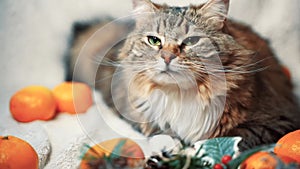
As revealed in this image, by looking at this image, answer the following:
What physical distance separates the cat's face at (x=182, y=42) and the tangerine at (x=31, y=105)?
461mm

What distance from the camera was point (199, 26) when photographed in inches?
55.3

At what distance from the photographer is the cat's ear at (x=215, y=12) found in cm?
139

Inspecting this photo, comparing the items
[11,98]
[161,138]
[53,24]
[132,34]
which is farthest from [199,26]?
[11,98]

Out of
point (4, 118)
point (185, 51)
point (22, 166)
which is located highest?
point (185, 51)

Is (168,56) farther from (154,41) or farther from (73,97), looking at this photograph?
(73,97)

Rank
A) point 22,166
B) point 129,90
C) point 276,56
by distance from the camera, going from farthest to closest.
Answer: point 276,56
point 129,90
point 22,166

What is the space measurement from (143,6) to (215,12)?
23cm

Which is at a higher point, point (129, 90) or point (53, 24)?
point (53, 24)

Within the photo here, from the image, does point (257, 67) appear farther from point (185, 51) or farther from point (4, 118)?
point (4, 118)

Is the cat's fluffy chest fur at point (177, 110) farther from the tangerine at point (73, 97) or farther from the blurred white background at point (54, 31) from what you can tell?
the blurred white background at point (54, 31)

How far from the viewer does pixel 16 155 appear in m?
1.23

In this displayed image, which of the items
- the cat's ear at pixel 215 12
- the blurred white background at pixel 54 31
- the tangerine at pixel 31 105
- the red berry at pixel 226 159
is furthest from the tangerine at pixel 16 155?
the cat's ear at pixel 215 12

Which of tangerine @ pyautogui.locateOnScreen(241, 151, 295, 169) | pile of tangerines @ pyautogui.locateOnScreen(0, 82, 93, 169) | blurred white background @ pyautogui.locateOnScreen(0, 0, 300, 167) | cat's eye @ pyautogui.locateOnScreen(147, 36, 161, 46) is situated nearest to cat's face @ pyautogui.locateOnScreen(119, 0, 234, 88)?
cat's eye @ pyautogui.locateOnScreen(147, 36, 161, 46)

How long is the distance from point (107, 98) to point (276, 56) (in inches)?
24.9
